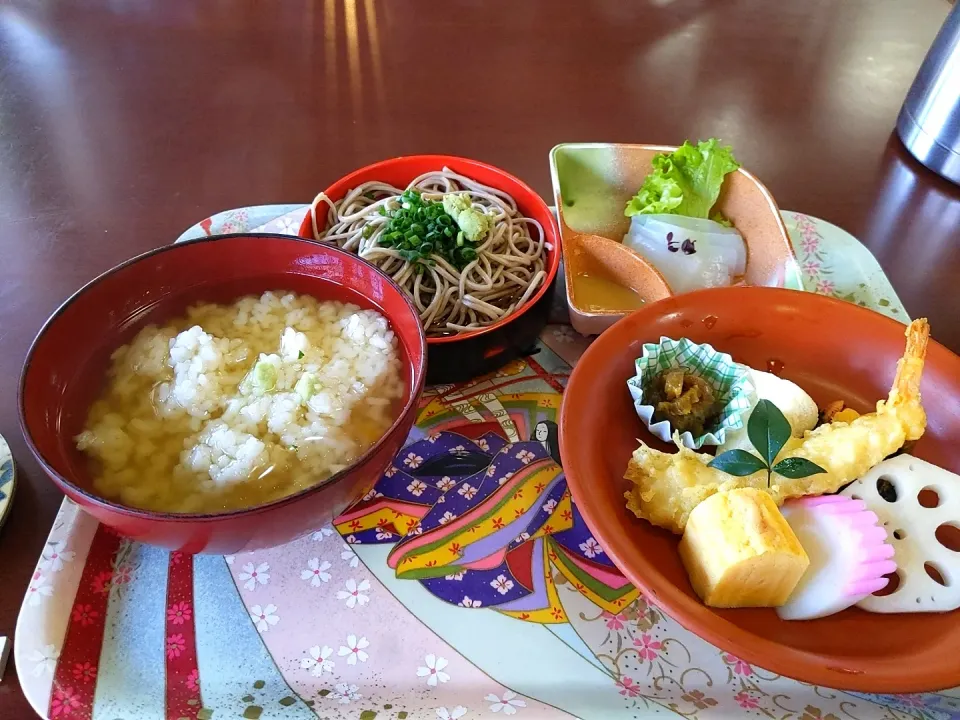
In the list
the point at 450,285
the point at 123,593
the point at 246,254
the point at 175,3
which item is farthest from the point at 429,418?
the point at 175,3

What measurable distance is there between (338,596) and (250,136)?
5.14 ft

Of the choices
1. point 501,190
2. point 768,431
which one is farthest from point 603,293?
point 768,431

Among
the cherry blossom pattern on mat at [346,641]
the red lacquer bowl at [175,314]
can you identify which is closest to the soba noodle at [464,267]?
the red lacquer bowl at [175,314]

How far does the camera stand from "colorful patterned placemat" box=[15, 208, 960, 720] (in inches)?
41.2

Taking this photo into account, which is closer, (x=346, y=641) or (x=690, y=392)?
(x=346, y=641)

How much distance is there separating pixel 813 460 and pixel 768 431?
0.36 ft

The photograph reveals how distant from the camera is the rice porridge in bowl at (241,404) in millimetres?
1092

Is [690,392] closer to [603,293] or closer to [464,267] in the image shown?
[603,293]

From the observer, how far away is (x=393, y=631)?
1119 millimetres

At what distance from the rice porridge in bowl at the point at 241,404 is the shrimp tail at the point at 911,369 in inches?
34.4

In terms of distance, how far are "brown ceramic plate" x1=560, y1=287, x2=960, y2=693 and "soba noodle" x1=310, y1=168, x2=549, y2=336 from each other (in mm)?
367

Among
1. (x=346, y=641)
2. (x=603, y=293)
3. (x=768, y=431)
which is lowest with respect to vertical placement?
(x=346, y=641)

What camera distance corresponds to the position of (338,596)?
1155 millimetres

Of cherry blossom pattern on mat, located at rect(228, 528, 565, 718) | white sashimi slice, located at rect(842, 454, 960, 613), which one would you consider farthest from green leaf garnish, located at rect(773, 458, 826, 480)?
cherry blossom pattern on mat, located at rect(228, 528, 565, 718)
